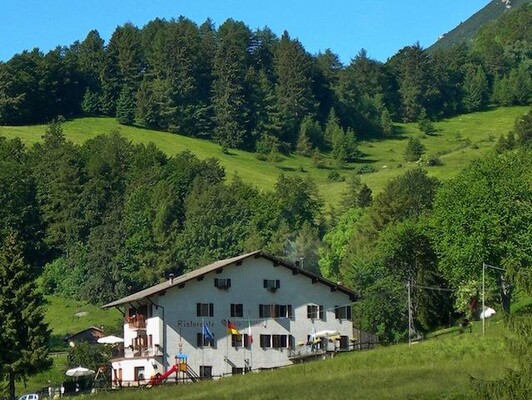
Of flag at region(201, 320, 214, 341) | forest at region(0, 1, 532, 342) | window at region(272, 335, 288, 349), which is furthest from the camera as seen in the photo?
window at region(272, 335, 288, 349)

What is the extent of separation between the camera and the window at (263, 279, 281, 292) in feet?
306

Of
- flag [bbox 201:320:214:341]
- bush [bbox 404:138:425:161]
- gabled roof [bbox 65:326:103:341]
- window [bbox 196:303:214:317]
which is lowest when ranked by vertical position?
flag [bbox 201:320:214:341]

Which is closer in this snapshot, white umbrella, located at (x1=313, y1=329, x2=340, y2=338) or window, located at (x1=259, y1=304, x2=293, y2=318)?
white umbrella, located at (x1=313, y1=329, x2=340, y2=338)

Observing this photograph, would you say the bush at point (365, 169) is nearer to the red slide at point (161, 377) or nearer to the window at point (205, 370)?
the window at point (205, 370)

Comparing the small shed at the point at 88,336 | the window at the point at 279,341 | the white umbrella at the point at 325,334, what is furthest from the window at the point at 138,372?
the small shed at the point at 88,336

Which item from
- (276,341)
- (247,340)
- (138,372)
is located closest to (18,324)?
(138,372)

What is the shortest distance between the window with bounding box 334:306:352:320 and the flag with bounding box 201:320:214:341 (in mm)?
9525

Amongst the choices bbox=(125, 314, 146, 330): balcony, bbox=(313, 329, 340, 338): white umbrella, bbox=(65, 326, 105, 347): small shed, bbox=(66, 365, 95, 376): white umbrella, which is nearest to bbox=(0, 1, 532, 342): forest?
bbox=(313, 329, 340, 338): white umbrella

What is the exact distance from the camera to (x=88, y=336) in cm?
11944

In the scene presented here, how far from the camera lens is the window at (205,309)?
91.2 meters

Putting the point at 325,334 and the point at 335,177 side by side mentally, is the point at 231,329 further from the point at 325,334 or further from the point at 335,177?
the point at 335,177

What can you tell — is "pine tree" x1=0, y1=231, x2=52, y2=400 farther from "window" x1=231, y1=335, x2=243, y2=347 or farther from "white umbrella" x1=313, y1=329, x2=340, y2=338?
"white umbrella" x1=313, y1=329, x2=340, y2=338

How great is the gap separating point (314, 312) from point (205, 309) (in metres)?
8.12

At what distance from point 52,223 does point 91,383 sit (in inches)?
3384
